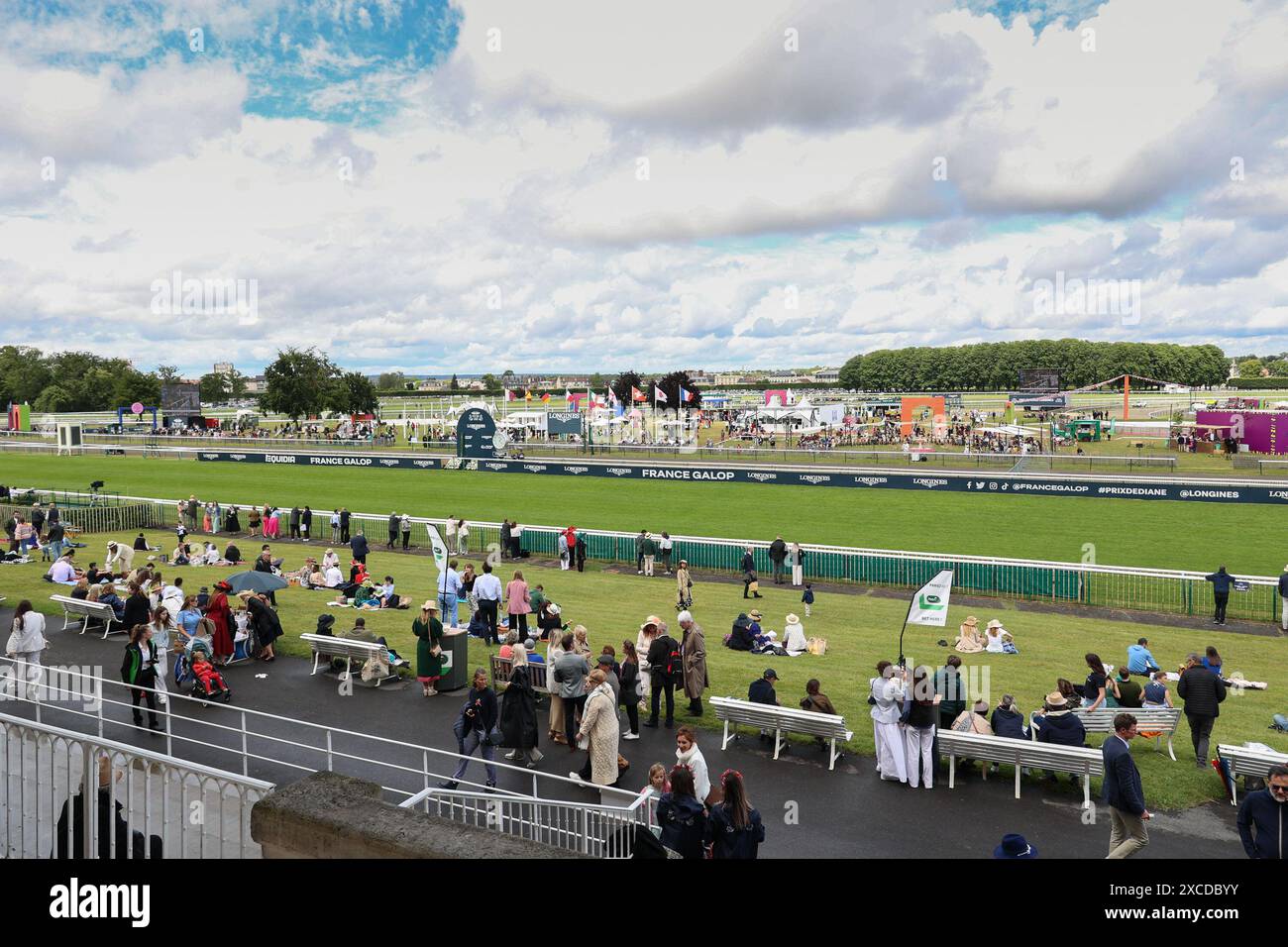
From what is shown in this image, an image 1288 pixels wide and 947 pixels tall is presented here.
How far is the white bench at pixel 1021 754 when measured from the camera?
9.23 meters

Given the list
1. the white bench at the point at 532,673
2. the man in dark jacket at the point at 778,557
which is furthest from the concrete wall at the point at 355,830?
the man in dark jacket at the point at 778,557

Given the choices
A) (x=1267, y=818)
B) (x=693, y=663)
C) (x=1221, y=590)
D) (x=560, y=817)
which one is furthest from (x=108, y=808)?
(x=1221, y=590)

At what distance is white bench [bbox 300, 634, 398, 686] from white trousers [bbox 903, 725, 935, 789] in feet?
25.4

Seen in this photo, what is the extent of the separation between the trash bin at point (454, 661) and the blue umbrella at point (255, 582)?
15.1 feet

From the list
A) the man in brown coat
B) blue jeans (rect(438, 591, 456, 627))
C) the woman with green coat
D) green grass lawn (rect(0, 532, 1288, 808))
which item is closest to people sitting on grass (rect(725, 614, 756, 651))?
green grass lawn (rect(0, 532, 1288, 808))

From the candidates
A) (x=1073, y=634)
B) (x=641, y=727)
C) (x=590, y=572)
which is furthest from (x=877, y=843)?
(x=590, y=572)

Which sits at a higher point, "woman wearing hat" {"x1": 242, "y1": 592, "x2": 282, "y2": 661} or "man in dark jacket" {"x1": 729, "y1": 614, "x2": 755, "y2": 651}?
"woman wearing hat" {"x1": 242, "y1": 592, "x2": 282, "y2": 661}

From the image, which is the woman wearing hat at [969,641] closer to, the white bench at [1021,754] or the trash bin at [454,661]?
the white bench at [1021,754]

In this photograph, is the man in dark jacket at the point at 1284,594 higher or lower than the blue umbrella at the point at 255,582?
lower

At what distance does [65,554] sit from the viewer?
24.8 meters

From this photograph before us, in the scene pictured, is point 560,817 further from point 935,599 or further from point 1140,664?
point 1140,664

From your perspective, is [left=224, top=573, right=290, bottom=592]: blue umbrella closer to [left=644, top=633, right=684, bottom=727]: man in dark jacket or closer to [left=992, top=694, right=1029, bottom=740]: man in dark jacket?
[left=644, top=633, right=684, bottom=727]: man in dark jacket

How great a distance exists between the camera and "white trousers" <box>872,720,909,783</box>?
986cm
